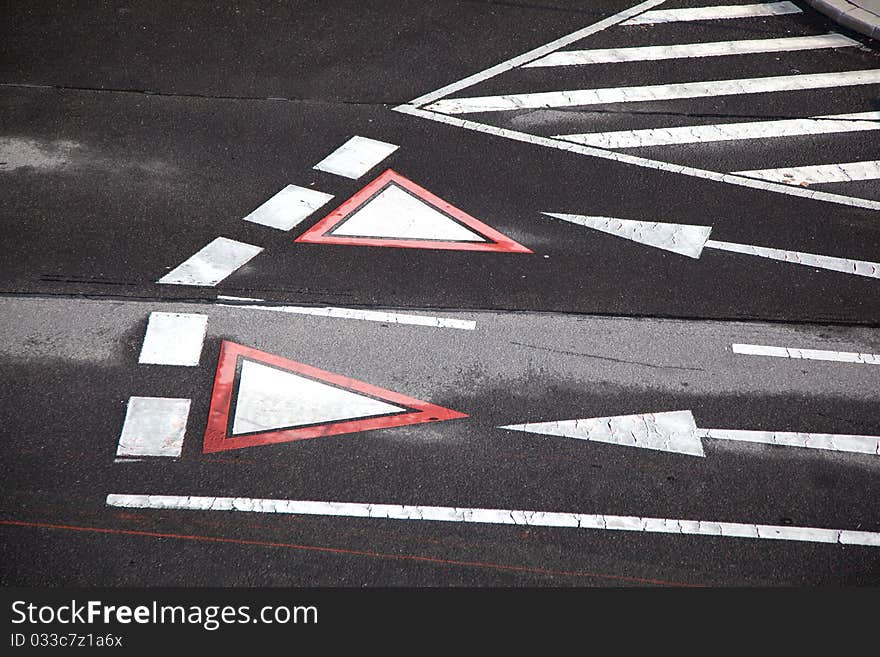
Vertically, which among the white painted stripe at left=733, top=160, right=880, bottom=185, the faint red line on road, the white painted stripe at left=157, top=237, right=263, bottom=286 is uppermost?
the white painted stripe at left=733, top=160, right=880, bottom=185

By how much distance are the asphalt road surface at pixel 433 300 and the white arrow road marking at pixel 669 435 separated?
0.03 m

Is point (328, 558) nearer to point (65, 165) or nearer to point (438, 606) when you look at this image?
point (438, 606)

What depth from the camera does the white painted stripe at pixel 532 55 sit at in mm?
11898

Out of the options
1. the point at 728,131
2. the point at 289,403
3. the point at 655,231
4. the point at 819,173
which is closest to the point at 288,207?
the point at 289,403

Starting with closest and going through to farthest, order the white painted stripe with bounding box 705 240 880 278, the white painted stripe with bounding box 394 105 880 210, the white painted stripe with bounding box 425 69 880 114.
A: the white painted stripe with bounding box 705 240 880 278, the white painted stripe with bounding box 394 105 880 210, the white painted stripe with bounding box 425 69 880 114

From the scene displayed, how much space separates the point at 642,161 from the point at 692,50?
10.1 ft

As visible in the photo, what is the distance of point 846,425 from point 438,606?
376 centimetres

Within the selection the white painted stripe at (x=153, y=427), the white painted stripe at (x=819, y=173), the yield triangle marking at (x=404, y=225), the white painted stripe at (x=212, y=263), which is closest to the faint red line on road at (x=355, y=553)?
the white painted stripe at (x=153, y=427)

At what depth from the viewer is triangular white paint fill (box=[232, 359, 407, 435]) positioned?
7.52 meters

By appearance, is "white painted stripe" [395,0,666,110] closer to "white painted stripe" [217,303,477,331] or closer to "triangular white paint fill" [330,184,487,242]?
"triangular white paint fill" [330,184,487,242]

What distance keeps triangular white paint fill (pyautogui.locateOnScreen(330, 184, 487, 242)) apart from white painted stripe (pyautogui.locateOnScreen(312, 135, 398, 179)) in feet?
1.89

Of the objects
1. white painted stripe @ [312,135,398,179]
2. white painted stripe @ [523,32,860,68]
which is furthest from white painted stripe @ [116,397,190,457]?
white painted stripe @ [523,32,860,68]

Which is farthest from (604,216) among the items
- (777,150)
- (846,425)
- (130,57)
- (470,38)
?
(130,57)

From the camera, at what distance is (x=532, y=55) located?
504 inches
